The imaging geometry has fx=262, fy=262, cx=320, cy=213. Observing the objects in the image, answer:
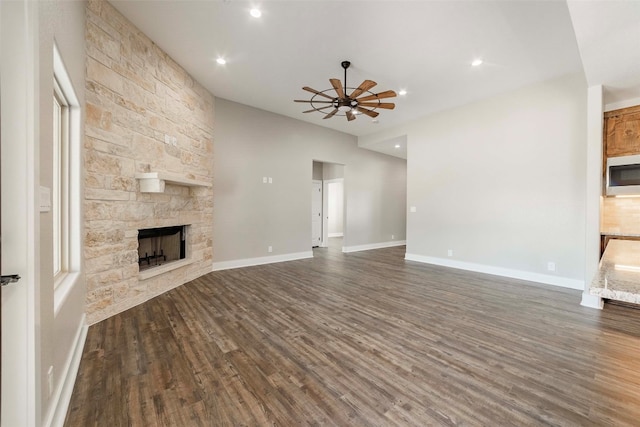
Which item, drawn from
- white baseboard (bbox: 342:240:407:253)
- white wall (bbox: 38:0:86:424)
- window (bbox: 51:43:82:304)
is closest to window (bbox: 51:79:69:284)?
window (bbox: 51:43:82:304)

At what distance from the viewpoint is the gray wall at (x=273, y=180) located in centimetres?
507

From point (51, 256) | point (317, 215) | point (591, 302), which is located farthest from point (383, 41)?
point (317, 215)

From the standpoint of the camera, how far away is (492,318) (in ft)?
9.39

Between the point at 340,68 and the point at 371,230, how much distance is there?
16.2ft

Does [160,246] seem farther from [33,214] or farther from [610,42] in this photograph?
[610,42]

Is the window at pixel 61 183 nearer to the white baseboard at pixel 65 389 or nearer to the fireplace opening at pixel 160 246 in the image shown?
the white baseboard at pixel 65 389

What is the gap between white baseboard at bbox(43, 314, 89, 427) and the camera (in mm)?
1382

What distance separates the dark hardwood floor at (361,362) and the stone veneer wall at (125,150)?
459 mm

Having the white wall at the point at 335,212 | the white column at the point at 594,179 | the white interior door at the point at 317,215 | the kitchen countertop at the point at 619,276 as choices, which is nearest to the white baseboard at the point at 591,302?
the white column at the point at 594,179

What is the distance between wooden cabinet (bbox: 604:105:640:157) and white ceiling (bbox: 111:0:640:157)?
34.2 inches

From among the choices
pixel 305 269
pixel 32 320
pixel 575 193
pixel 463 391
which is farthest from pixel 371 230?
pixel 32 320

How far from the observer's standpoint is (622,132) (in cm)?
343

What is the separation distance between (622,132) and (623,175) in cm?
60

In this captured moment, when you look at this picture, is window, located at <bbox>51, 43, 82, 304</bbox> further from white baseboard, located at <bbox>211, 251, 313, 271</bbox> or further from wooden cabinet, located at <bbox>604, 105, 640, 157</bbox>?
wooden cabinet, located at <bbox>604, 105, 640, 157</bbox>
